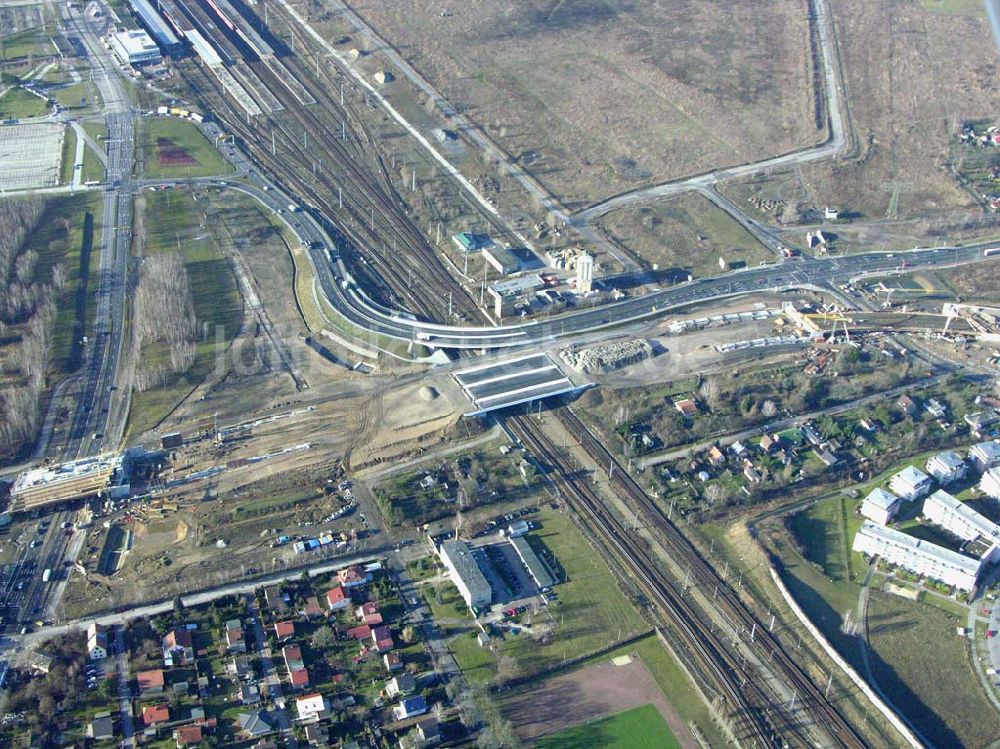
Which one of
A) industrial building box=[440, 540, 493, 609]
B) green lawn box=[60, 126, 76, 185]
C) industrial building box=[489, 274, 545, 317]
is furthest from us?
green lawn box=[60, 126, 76, 185]

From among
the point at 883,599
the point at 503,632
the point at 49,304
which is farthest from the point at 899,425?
the point at 49,304

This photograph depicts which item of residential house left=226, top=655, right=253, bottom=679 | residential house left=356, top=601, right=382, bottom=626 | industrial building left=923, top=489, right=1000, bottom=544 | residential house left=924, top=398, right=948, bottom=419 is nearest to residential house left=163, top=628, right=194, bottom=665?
residential house left=226, top=655, right=253, bottom=679

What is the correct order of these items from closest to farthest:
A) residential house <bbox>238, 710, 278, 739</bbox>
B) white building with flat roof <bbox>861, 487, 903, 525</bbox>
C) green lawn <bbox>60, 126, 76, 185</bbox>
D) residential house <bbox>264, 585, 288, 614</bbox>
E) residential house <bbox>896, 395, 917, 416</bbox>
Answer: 1. residential house <bbox>238, 710, 278, 739</bbox>
2. residential house <bbox>264, 585, 288, 614</bbox>
3. white building with flat roof <bbox>861, 487, 903, 525</bbox>
4. residential house <bbox>896, 395, 917, 416</bbox>
5. green lawn <bbox>60, 126, 76, 185</bbox>

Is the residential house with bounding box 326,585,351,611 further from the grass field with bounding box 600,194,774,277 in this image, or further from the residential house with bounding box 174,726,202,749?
the grass field with bounding box 600,194,774,277

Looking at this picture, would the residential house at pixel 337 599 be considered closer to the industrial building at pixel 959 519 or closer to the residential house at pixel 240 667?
the residential house at pixel 240 667

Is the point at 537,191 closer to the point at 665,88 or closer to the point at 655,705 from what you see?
the point at 665,88

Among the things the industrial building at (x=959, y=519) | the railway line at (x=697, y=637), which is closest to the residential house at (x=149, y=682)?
the railway line at (x=697, y=637)
